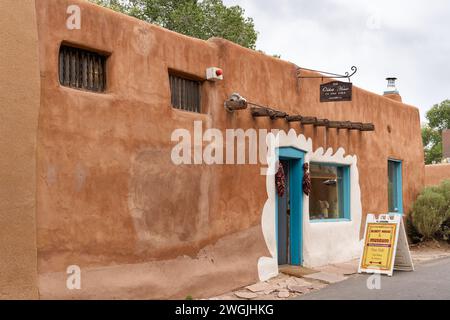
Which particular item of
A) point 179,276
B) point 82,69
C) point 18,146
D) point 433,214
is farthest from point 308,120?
point 18,146

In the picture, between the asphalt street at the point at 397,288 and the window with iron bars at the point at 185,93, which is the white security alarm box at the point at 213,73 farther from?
the asphalt street at the point at 397,288

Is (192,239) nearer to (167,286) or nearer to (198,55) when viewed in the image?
(167,286)

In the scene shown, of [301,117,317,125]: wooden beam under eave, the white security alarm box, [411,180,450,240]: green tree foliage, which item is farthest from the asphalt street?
[411,180,450,240]: green tree foliage

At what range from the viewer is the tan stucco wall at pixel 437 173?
68.7 feet

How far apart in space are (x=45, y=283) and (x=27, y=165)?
1.29 meters

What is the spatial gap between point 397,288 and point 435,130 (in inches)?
1496

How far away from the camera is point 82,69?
282 inches

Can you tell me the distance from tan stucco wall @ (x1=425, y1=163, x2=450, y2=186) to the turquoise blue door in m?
11.6

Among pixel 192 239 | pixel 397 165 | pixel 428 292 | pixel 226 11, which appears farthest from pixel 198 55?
pixel 226 11

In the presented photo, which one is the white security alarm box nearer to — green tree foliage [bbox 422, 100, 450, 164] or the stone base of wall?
the stone base of wall

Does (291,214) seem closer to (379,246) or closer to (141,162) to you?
(379,246)

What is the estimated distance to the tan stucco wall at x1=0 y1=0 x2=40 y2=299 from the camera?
19.5 feet

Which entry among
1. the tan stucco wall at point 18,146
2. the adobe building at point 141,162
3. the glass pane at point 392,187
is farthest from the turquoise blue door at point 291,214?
the tan stucco wall at point 18,146

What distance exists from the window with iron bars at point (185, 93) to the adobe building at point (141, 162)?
0.07 ft
